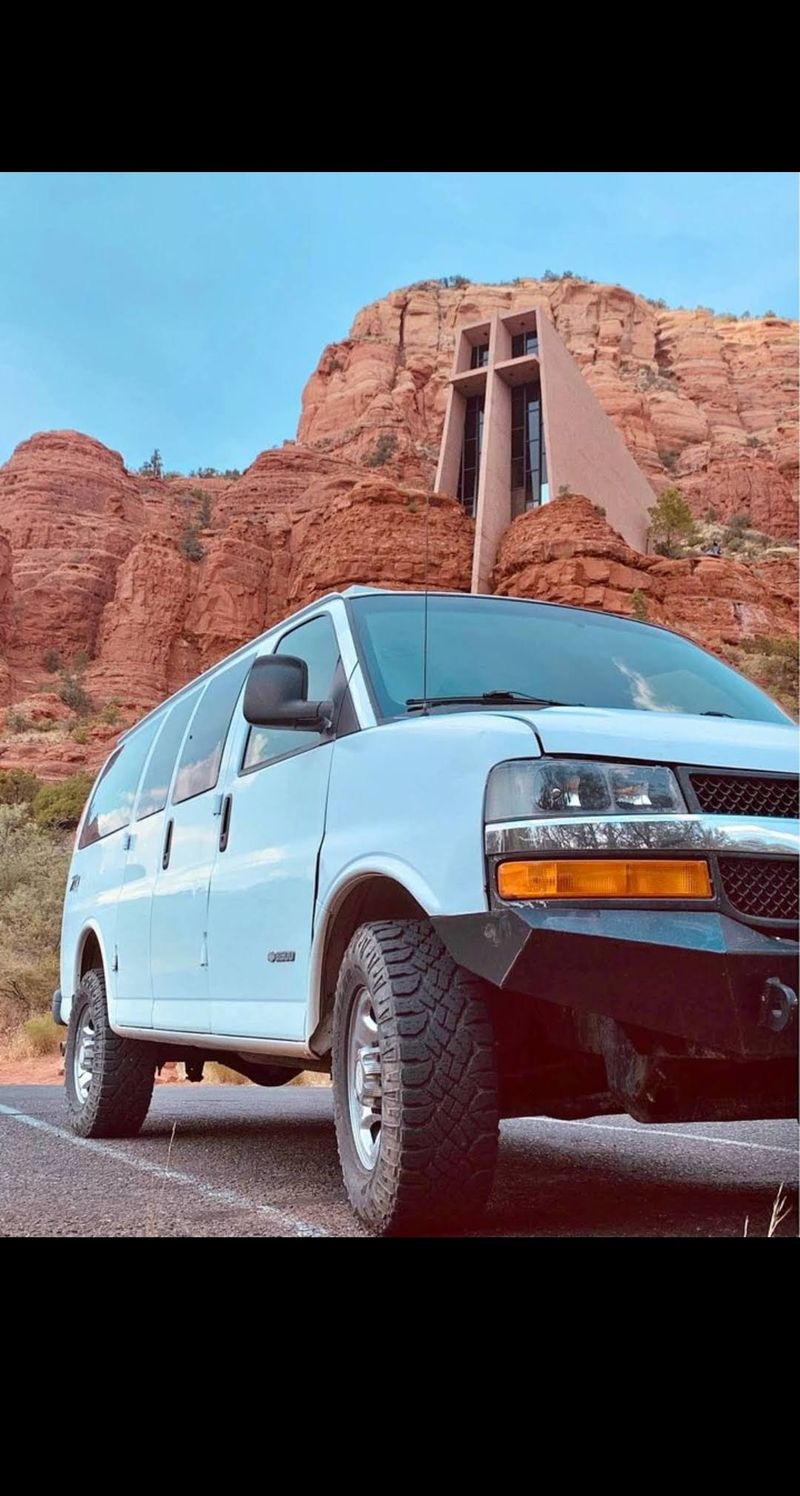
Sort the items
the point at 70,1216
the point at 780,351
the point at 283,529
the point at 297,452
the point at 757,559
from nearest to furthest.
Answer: the point at 70,1216 < the point at 757,559 < the point at 283,529 < the point at 297,452 < the point at 780,351

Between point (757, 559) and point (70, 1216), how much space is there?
66.2 metres

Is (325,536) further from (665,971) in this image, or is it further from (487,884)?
(665,971)

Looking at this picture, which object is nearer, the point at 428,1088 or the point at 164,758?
the point at 428,1088

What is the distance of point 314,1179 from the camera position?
5.50 metres

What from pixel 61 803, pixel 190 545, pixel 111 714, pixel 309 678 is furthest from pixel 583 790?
pixel 190 545

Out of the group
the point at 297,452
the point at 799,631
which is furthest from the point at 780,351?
the point at 799,631

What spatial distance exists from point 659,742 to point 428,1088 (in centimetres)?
109

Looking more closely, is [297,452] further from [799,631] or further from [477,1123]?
[477,1123]

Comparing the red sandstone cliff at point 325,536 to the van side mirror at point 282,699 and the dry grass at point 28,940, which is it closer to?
the dry grass at point 28,940

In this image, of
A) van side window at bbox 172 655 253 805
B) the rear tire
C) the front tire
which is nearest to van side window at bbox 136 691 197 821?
van side window at bbox 172 655 253 805

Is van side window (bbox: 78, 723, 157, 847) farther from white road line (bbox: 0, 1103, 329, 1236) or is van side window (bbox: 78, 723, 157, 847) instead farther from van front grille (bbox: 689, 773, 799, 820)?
van front grille (bbox: 689, 773, 799, 820)

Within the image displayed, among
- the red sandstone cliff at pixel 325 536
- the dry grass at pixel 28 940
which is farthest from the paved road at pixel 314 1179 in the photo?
the red sandstone cliff at pixel 325 536

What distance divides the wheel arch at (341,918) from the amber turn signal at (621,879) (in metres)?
0.70

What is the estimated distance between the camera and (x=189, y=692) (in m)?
6.98
